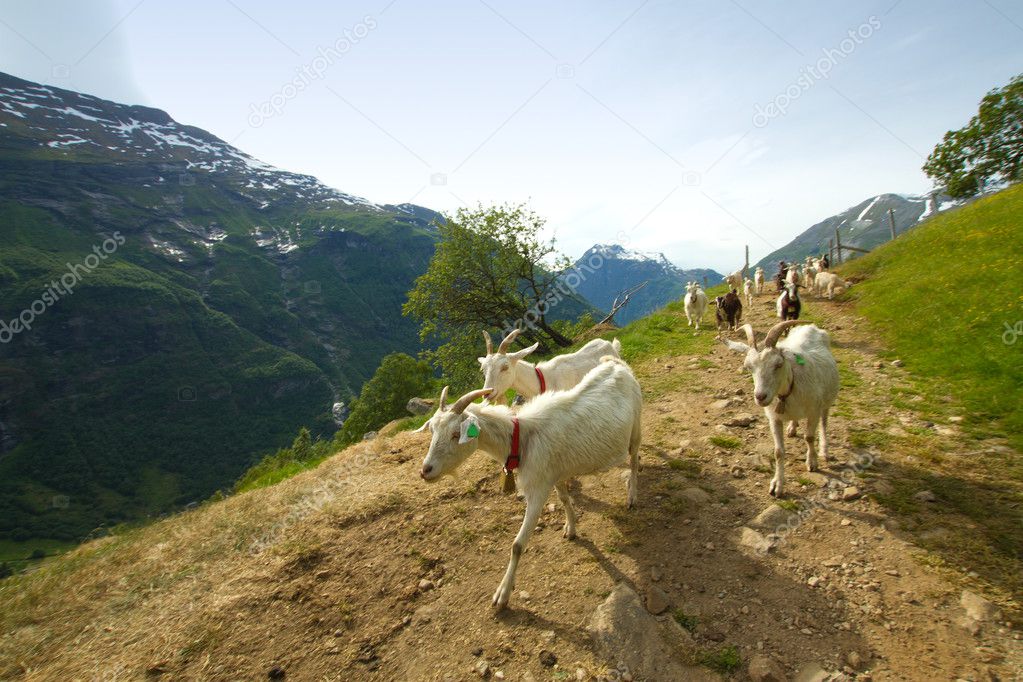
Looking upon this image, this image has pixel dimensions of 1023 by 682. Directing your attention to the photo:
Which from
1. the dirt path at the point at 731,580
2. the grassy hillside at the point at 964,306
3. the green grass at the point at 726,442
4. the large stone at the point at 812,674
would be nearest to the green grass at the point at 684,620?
the dirt path at the point at 731,580

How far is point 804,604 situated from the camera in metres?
4.45

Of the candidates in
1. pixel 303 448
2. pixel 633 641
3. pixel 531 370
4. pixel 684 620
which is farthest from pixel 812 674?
pixel 303 448

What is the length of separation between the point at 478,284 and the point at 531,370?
16.3 m

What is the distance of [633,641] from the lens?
425 cm

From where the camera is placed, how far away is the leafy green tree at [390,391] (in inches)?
1366

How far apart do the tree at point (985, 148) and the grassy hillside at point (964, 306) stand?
13.7 m

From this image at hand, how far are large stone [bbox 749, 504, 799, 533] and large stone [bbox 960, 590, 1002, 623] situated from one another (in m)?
1.58

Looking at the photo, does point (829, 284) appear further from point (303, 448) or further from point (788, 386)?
point (303, 448)

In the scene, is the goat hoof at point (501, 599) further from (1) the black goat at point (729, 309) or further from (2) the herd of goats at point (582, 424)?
(1) the black goat at point (729, 309)

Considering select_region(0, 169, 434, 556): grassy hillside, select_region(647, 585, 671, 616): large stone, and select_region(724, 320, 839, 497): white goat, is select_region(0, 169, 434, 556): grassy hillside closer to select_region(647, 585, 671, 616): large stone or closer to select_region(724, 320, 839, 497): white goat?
select_region(647, 585, 671, 616): large stone

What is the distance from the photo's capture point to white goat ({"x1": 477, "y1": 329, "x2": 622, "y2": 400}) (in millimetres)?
8422

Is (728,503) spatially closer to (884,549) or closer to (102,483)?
(884,549)

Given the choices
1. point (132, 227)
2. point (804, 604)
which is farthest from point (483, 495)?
point (132, 227)

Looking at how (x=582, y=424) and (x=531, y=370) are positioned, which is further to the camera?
(x=531, y=370)
